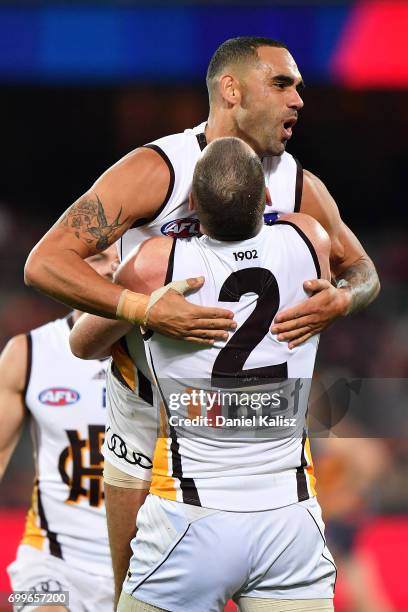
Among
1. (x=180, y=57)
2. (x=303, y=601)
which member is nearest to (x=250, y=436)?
(x=303, y=601)

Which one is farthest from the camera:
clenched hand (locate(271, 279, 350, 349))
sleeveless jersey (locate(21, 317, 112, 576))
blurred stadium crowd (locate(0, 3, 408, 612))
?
blurred stadium crowd (locate(0, 3, 408, 612))

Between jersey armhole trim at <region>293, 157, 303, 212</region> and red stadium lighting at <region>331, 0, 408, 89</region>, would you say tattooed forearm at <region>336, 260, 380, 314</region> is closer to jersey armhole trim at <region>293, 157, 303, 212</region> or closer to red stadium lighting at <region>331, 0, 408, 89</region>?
jersey armhole trim at <region>293, 157, 303, 212</region>

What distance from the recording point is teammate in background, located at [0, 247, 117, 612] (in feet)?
14.5

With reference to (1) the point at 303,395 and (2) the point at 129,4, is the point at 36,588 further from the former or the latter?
(2) the point at 129,4

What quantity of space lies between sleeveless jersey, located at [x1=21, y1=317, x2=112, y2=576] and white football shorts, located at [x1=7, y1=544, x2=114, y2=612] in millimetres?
34

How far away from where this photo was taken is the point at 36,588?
4.28m

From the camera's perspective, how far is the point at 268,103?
12.5 ft

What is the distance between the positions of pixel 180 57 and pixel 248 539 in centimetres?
943

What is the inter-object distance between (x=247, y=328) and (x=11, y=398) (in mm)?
1696

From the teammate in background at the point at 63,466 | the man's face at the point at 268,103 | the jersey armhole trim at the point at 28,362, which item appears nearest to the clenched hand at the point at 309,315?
the man's face at the point at 268,103

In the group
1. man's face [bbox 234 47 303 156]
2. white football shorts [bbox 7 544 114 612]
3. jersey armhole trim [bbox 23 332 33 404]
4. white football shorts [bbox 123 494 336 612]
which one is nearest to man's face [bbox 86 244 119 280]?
jersey armhole trim [bbox 23 332 33 404]

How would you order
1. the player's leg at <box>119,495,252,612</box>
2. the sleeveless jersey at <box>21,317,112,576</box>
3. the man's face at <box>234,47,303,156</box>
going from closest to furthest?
the player's leg at <box>119,495,252,612</box>, the man's face at <box>234,47,303,156</box>, the sleeveless jersey at <box>21,317,112,576</box>

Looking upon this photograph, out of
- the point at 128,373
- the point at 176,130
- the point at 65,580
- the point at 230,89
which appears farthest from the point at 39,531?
the point at 176,130

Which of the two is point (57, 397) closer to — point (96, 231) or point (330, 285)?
point (96, 231)
